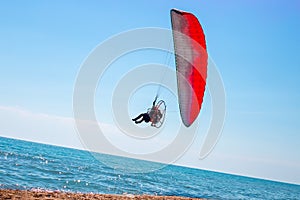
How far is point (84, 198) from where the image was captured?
513 inches

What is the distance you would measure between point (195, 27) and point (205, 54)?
3.39 ft

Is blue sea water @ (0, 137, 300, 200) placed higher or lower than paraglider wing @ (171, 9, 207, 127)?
lower

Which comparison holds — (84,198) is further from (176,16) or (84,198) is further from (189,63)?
(176,16)

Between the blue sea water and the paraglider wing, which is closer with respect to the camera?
the paraglider wing

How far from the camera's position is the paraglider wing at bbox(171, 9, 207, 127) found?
11.5 metres

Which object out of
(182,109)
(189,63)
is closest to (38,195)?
(182,109)

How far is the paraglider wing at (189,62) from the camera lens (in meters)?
11.5

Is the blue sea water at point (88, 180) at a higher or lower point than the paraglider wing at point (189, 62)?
lower

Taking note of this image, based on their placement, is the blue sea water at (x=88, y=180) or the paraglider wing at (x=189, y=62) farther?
the blue sea water at (x=88, y=180)

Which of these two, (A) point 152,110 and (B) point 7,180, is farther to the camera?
(B) point 7,180

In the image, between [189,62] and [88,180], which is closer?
[189,62]

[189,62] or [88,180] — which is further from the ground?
[189,62]

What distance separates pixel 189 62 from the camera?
11.9 meters

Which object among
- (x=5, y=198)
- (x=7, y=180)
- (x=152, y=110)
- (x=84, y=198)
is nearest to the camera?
(x=5, y=198)
